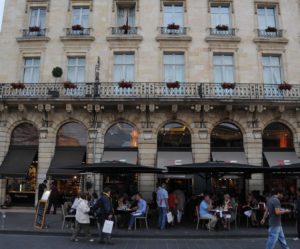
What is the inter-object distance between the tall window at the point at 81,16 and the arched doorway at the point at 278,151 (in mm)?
12569

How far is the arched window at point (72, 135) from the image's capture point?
18241 millimetres

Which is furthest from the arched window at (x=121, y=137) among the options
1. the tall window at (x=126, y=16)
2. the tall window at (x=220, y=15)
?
the tall window at (x=220, y=15)

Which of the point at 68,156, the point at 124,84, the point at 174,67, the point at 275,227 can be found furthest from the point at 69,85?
the point at 275,227

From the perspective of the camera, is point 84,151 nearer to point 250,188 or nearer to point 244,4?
point 250,188

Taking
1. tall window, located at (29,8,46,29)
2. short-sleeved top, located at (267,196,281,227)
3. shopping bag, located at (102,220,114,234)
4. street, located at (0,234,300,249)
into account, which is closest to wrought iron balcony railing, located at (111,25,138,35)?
tall window, located at (29,8,46,29)

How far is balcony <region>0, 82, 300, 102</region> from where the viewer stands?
695 inches

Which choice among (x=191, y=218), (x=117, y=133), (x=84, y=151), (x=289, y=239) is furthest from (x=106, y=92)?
(x=289, y=239)

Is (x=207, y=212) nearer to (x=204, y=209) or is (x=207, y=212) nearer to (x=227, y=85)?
(x=204, y=209)

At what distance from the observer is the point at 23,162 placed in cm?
1755

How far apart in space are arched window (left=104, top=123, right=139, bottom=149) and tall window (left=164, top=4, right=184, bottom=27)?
6.85 metres

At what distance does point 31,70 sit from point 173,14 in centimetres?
931

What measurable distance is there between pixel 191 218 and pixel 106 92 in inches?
316

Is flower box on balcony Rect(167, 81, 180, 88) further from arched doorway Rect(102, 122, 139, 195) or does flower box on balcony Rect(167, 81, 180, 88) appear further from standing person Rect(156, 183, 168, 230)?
standing person Rect(156, 183, 168, 230)

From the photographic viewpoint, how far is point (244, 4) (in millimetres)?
19953
